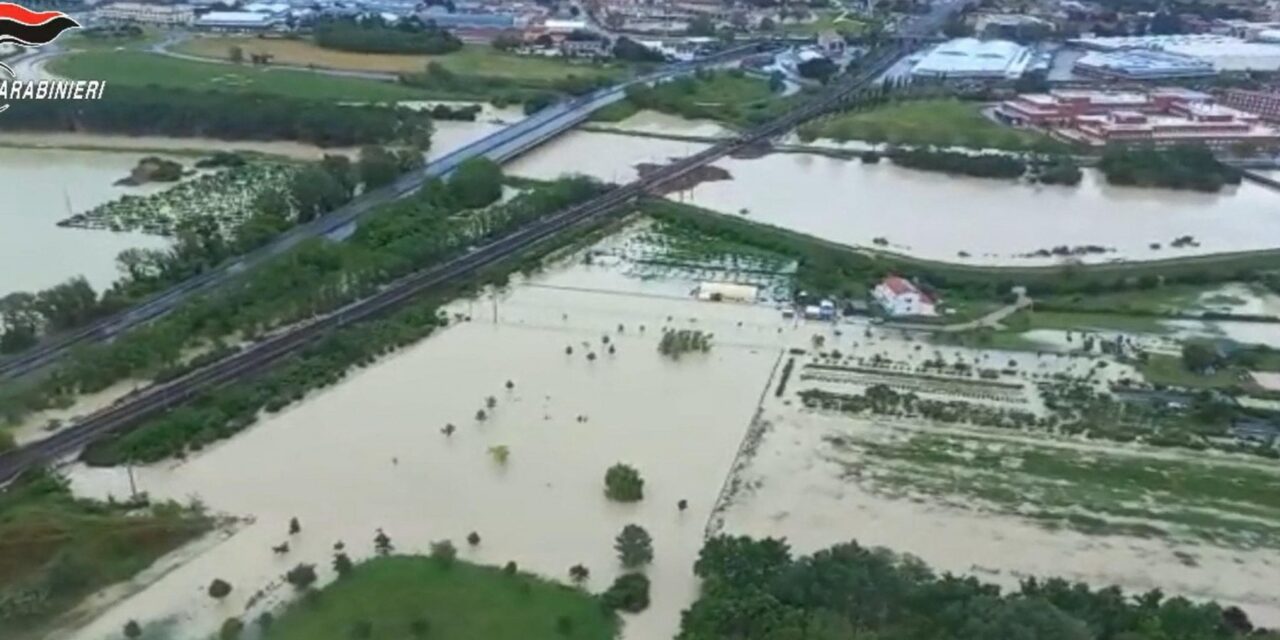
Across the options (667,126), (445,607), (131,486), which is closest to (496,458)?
(445,607)

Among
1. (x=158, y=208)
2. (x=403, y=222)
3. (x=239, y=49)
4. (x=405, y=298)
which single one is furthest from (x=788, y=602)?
(x=239, y=49)

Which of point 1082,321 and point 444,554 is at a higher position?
point 1082,321

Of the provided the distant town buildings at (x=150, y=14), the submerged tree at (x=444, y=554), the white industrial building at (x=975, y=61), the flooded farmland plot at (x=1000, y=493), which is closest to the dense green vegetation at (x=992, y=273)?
the flooded farmland plot at (x=1000, y=493)

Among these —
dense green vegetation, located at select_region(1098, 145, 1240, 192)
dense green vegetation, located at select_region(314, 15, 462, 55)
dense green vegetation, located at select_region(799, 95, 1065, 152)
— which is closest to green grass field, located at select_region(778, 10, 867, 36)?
dense green vegetation, located at select_region(799, 95, 1065, 152)

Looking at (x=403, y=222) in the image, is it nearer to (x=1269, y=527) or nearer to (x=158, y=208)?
(x=158, y=208)

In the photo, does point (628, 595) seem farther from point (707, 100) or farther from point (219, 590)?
point (707, 100)

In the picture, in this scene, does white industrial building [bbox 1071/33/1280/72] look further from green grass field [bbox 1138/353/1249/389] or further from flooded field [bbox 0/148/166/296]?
flooded field [bbox 0/148/166/296]
